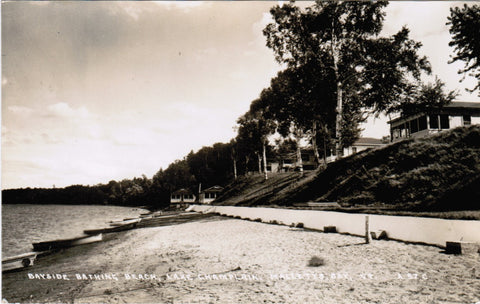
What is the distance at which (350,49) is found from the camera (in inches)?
772

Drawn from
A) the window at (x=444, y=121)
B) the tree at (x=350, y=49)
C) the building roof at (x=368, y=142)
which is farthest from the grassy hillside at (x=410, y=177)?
the building roof at (x=368, y=142)

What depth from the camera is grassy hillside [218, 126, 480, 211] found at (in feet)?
49.2

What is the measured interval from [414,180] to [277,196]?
12.7m

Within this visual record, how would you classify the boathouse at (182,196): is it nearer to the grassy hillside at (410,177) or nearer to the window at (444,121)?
the grassy hillside at (410,177)

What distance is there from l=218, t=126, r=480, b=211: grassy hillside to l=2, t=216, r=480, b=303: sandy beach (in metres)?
6.06

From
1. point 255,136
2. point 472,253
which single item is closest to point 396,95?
point 472,253

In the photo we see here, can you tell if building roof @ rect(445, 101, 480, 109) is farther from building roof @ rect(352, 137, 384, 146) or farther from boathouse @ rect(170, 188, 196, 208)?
boathouse @ rect(170, 188, 196, 208)

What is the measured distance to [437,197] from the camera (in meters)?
15.2

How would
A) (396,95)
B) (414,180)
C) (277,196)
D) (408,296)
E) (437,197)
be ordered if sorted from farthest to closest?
(277,196), (396,95), (414,180), (437,197), (408,296)

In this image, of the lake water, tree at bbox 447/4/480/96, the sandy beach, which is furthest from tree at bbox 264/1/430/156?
Answer: the lake water

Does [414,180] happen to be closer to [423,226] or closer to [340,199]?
[340,199]

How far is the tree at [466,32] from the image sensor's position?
15.8 meters

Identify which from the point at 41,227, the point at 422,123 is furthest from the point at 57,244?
the point at 422,123

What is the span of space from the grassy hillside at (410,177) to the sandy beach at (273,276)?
606cm
